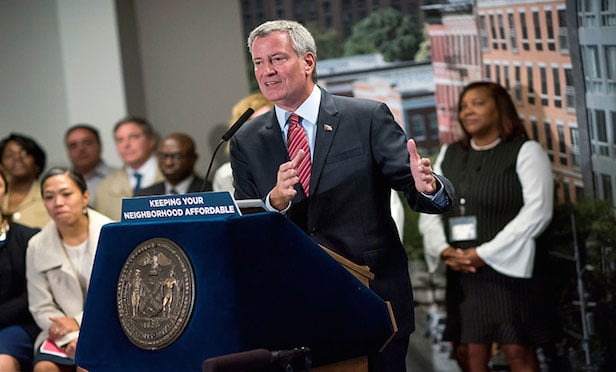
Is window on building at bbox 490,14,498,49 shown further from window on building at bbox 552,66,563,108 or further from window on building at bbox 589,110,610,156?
window on building at bbox 589,110,610,156

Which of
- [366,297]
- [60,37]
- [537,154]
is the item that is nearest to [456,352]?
[537,154]

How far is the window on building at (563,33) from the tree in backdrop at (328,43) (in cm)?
162

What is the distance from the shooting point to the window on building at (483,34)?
6268mm

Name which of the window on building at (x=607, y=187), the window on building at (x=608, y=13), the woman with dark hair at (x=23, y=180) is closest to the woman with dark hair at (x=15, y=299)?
the woman with dark hair at (x=23, y=180)

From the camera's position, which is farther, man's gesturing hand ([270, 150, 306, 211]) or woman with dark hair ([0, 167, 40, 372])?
woman with dark hair ([0, 167, 40, 372])

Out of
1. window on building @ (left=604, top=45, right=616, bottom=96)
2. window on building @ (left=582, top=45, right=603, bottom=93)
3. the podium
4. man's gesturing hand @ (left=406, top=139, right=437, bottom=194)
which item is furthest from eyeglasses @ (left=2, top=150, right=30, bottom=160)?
man's gesturing hand @ (left=406, top=139, right=437, bottom=194)

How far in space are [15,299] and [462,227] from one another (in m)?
2.23

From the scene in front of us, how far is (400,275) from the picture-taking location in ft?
9.91

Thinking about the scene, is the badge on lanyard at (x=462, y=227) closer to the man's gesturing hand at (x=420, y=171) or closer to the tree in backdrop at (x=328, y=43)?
the tree in backdrop at (x=328, y=43)

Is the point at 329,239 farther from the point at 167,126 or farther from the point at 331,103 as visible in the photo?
the point at 167,126

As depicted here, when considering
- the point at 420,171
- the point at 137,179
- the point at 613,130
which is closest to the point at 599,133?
the point at 613,130

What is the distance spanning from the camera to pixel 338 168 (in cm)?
296

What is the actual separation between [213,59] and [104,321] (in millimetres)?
5237

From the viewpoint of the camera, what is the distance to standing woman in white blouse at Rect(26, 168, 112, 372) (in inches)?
200
